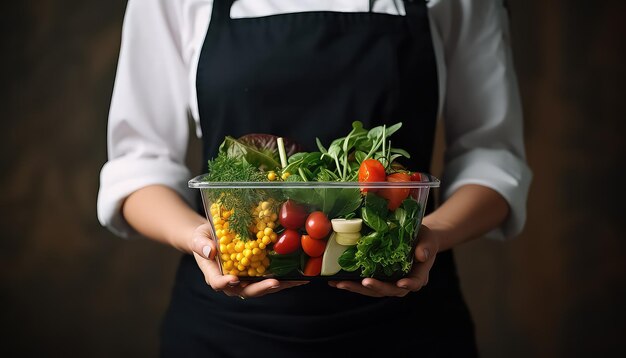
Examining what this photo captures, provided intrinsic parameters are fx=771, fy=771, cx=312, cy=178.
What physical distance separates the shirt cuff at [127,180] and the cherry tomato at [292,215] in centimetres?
34

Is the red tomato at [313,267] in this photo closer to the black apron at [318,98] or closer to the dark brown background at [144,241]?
the black apron at [318,98]

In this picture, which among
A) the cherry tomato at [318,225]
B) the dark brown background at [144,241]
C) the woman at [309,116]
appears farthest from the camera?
the dark brown background at [144,241]

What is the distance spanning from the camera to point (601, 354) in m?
1.76

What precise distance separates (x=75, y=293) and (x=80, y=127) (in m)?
0.36

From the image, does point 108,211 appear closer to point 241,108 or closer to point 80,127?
point 241,108

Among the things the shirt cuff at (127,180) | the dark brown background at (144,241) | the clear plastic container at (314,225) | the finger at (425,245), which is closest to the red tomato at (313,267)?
the clear plastic container at (314,225)

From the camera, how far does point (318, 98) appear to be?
0.95 metres

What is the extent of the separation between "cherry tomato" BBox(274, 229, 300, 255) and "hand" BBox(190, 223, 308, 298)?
39 millimetres

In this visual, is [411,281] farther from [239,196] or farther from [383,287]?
[239,196]

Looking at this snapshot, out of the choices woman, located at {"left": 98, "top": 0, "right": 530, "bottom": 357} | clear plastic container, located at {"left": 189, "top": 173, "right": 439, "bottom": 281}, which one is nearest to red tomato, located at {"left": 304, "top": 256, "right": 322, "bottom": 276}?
clear plastic container, located at {"left": 189, "top": 173, "right": 439, "bottom": 281}

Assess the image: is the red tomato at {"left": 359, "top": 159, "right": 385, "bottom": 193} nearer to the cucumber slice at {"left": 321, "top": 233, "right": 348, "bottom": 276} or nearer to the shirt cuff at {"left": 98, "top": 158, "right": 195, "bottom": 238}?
the cucumber slice at {"left": 321, "top": 233, "right": 348, "bottom": 276}

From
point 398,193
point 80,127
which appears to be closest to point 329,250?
point 398,193

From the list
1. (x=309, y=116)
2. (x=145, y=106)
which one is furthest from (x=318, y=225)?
(x=145, y=106)

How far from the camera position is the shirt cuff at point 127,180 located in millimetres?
964
